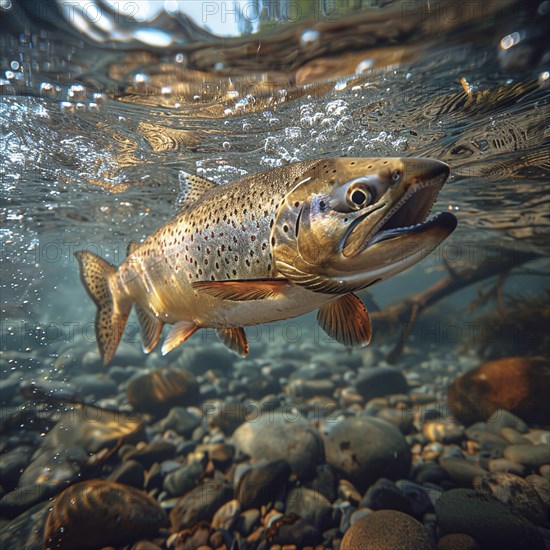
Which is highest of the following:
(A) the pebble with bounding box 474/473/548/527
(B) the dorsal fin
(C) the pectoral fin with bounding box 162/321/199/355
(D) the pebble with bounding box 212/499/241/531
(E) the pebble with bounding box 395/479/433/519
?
(B) the dorsal fin

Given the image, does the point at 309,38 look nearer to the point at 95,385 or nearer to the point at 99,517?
the point at 99,517

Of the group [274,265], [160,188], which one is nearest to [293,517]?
[274,265]

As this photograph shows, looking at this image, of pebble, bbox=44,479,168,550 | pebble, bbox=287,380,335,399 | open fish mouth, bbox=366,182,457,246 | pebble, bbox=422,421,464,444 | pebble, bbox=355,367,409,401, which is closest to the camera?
open fish mouth, bbox=366,182,457,246

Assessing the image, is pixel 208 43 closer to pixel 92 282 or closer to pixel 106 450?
pixel 92 282

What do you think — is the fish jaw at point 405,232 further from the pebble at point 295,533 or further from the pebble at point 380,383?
the pebble at point 380,383

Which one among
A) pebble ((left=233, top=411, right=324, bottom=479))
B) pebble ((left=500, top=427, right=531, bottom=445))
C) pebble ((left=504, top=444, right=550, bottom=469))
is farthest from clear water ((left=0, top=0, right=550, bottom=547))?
pebble ((left=233, top=411, right=324, bottom=479))

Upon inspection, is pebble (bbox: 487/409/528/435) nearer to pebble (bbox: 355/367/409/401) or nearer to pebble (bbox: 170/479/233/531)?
pebble (bbox: 355/367/409/401)

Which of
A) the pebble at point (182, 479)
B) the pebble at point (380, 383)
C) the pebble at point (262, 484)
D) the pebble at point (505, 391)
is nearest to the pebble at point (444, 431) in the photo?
the pebble at point (505, 391)
